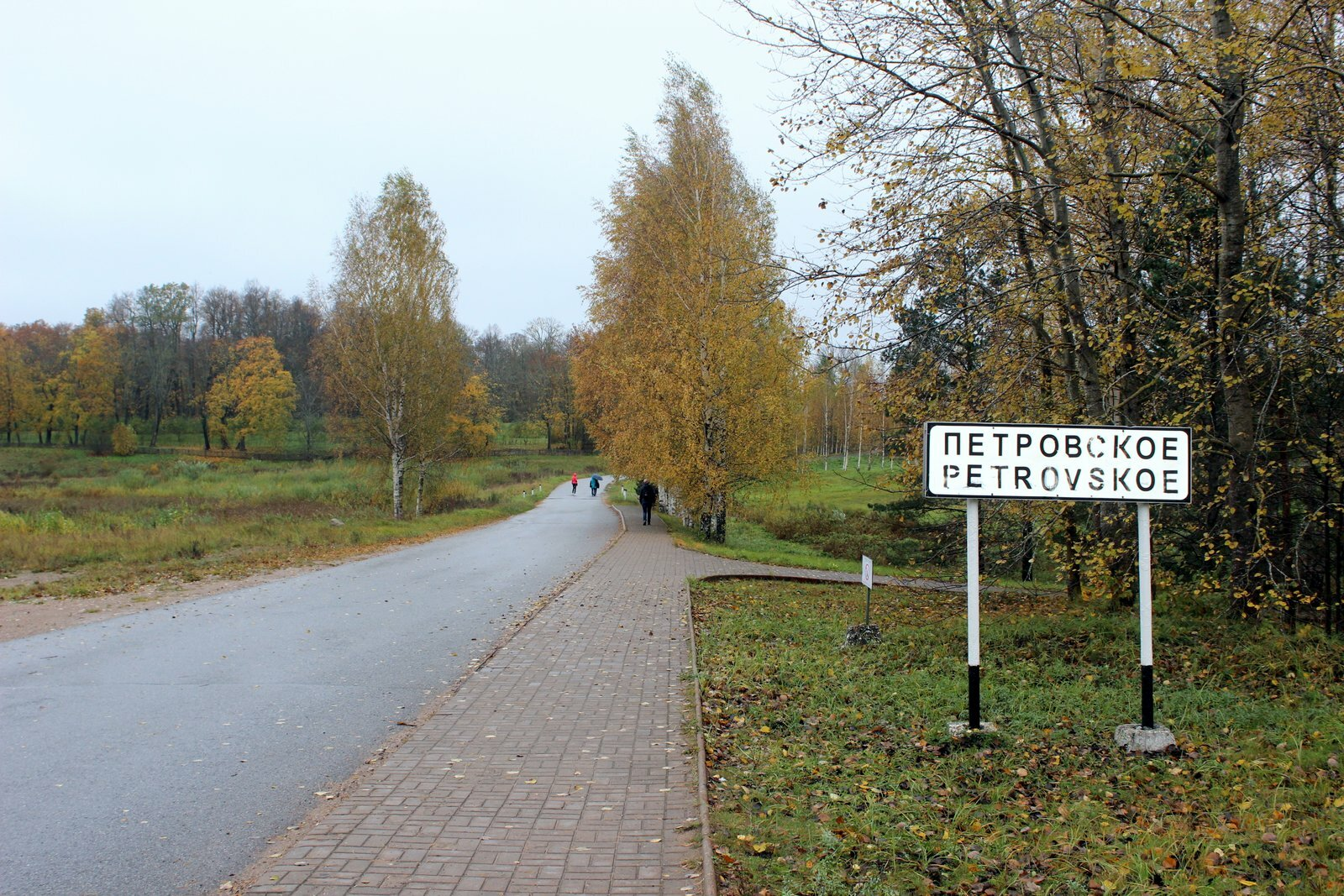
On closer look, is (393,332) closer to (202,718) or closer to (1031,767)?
(202,718)

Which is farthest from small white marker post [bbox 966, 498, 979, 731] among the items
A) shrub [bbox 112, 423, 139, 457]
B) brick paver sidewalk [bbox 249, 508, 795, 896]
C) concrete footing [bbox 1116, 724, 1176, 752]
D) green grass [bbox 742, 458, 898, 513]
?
shrub [bbox 112, 423, 139, 457]

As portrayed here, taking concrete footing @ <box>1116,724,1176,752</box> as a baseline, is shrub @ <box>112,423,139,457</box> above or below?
above

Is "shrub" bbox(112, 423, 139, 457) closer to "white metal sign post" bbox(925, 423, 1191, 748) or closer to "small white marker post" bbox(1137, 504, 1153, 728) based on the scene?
"white metal sign post" bbox(925, 423, 1191, 748)

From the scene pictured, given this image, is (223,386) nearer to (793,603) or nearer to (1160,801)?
(793,603)

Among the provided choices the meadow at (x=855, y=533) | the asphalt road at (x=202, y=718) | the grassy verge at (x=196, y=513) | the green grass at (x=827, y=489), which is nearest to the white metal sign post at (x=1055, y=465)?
the meadow at (x=855, y=533)

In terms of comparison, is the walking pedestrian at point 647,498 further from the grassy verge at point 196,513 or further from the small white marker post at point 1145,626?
the small white marker post at point 1145,626

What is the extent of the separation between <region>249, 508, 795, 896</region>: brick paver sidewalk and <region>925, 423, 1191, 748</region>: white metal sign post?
8.38 ft

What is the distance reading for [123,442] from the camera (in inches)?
2746

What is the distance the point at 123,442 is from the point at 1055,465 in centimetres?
7888

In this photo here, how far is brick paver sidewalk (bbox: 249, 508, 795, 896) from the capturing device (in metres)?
3.95

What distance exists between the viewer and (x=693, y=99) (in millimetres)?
27016

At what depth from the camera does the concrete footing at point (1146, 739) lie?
5719mm

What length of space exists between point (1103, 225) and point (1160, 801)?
7080 mm

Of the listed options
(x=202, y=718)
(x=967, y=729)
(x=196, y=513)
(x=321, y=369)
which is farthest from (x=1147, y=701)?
(x=321, y=369)
